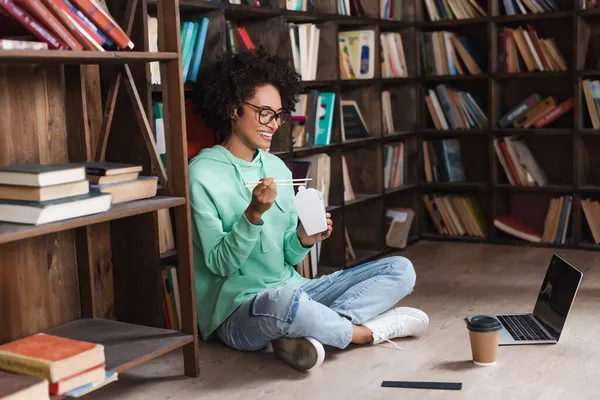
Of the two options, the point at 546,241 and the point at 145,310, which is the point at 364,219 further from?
the point at 145,310

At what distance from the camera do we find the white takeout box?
2811mm

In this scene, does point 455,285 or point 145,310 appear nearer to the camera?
point 145,310

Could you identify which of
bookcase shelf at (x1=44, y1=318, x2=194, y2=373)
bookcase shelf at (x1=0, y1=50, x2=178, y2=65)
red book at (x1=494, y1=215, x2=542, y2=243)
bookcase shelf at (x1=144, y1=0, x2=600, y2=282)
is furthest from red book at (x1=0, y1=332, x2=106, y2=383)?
red book at (x1=494, y1=215, x2=542, y2=243)

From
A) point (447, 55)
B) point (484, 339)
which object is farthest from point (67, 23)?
point (447, 55)

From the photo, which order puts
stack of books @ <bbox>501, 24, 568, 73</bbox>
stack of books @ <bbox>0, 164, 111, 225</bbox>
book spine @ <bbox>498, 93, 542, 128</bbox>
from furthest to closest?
book spine @ <bbox>498, 93, 542, 128</bbox>, stack of books @ <bbox>501, 24, 568, 73</bbox>, stack of books @ <bbox>0, 164, 111, 225</bbox>

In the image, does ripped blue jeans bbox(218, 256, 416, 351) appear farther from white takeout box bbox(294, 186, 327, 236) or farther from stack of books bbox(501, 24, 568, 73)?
stack of books bbox(501, 24, 568, 73)

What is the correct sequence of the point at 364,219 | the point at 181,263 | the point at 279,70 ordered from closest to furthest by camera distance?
the point at 181,263, the point at 279,70, the point at 364,219

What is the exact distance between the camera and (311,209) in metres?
2.84

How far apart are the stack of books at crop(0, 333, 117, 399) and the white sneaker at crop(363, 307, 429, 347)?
107 cm

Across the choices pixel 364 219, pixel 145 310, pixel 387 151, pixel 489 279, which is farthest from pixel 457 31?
pixel 145 310

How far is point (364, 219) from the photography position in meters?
4.60

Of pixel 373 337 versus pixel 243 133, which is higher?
pixel 243 133

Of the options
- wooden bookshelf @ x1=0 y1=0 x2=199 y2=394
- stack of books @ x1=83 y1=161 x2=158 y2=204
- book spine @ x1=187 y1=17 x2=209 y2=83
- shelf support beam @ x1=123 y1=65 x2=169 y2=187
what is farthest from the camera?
book spine @ x1=187 y1=17 x2=209 y2=83

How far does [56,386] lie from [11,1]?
1.00 metres
